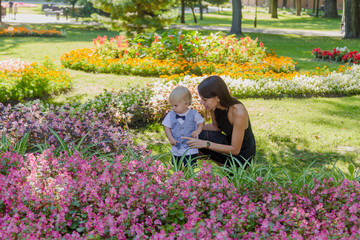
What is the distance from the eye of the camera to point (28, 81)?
26.8 ft

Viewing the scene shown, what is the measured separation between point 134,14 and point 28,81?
27.0 ft

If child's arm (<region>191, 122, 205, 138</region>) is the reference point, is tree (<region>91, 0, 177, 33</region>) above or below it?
above

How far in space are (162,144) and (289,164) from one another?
1.88 meters

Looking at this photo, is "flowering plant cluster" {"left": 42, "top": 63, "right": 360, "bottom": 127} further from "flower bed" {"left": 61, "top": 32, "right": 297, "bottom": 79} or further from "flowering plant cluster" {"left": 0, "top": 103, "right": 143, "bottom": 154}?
"flowering plant cluster" {"left": 0, "top": 103, "right": 143, "bottom": 154}

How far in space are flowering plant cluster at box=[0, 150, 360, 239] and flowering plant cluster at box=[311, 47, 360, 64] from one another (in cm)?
1012

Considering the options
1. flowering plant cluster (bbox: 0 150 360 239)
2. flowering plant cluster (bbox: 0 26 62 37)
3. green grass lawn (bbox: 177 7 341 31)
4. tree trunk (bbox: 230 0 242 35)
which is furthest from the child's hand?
green grass lawn (bbox: 177 7 341 31)

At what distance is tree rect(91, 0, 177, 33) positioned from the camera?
48.6 ft

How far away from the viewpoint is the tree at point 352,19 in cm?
1944

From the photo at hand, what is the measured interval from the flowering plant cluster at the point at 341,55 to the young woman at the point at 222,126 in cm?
883

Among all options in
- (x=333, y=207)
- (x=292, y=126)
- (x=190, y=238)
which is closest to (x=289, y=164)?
(x=292, y=126)

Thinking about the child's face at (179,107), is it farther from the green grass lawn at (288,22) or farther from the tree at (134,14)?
the green grass lawn at (288,22)

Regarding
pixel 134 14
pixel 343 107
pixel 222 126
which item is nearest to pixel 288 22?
pixel 134 14

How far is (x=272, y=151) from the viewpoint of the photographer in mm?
5734

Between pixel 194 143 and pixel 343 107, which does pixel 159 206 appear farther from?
pixel 343 107
